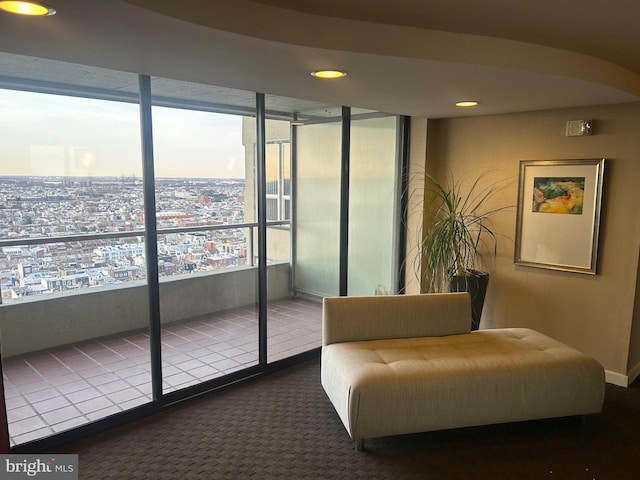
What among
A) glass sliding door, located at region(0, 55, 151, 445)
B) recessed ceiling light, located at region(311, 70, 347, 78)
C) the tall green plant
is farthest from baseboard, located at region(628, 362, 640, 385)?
glass sliding door, located at region(0, 55, 151, 445)

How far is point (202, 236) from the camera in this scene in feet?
11.6

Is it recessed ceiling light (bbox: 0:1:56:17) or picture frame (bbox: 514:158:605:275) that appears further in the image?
picture frame (bbox: 514:158:605:275)

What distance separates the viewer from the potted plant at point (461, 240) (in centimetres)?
422

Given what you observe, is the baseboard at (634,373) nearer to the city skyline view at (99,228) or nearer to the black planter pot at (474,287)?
the black planter pot at (474,287)

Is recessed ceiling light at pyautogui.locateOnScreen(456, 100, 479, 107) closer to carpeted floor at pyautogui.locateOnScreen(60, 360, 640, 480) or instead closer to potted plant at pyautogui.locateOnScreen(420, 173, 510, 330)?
potted plant at pyautogui.locateOnScreen(420, 173, 510, 330)

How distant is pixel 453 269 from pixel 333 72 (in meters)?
2.43

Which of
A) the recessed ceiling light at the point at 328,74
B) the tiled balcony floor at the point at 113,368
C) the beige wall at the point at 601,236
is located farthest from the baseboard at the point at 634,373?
the recessed ceiling light at the point at 328,74

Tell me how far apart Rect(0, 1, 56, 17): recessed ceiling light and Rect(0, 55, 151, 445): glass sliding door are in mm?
1115

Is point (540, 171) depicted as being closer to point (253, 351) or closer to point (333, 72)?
point (333, 72)

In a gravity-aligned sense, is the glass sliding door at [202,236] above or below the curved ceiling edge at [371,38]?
below

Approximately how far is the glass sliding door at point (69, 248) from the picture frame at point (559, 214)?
321 centimetres

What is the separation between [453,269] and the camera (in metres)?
4.30

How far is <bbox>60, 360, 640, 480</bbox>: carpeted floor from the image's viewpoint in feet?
8.32

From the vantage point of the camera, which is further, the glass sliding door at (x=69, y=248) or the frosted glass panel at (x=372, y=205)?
the frosted glass panel at (x=372, y=205)
